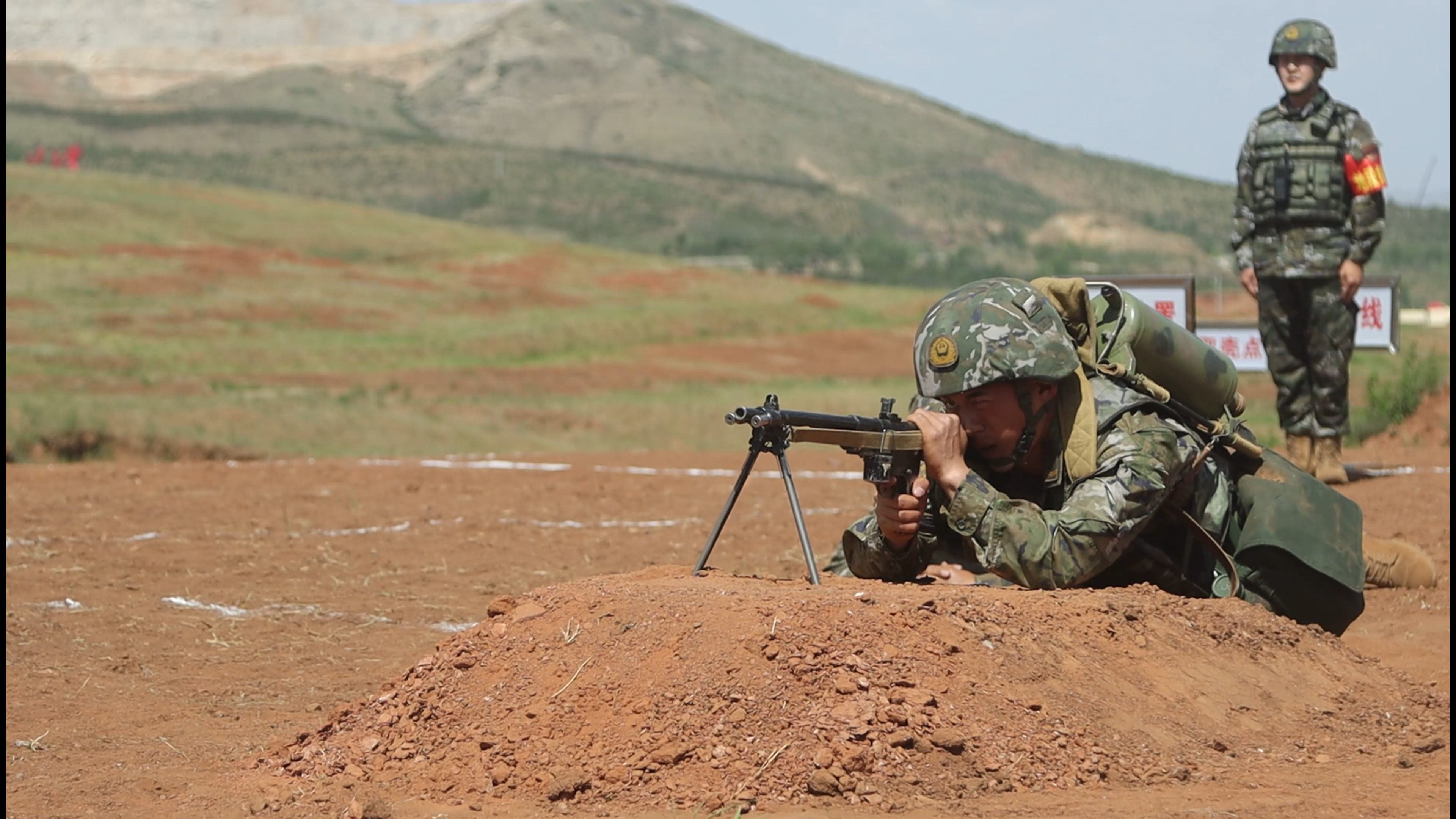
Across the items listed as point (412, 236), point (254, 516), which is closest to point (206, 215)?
point (412, 236)

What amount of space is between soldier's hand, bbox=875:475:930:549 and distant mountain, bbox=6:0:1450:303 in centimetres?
4543

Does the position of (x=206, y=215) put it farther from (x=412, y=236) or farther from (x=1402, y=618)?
(x=1402, y=618)

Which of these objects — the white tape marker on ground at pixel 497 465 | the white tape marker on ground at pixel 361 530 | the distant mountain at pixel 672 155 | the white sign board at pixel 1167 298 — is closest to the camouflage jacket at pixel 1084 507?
the white tape marker on ground at pixel 361 530

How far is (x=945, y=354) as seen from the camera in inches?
185

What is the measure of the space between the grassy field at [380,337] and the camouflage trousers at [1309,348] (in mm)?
7420

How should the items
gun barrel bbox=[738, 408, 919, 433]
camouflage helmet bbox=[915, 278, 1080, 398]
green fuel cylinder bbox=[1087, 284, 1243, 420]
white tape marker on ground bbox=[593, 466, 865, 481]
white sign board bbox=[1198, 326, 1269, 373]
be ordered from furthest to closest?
white sign board bbox=[1198, 326, 1269, 373]
white tape marker on ground bbox=[593, 466, 865, 481]
green fuel cylinder bbox=[1087, 284, 1243, 420]
camouflage helmet bbox=[915, 278, 1080, 398]
gun barrel bbox=[738, 408, 919, 433]

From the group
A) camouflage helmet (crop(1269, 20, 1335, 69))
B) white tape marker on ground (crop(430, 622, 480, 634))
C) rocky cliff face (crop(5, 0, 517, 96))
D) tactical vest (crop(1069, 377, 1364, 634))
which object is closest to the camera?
tactical vest (crop(1069, 377, 1364, 634))

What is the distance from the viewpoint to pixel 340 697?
573cm

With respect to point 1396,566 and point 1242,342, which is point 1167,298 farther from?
point 1396,566

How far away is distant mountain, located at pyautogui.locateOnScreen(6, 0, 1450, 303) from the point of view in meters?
76.8

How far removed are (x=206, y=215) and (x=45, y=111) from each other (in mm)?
60690

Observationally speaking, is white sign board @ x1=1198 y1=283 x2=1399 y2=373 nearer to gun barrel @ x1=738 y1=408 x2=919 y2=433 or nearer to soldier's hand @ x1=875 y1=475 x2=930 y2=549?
soldier's hand @ x1=875 y1=475 x2=930 y2=549

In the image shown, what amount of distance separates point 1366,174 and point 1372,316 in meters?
3.95

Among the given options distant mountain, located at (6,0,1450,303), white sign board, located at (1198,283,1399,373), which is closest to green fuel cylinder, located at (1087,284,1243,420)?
white sign board, located at (1198,283,1399,373)
